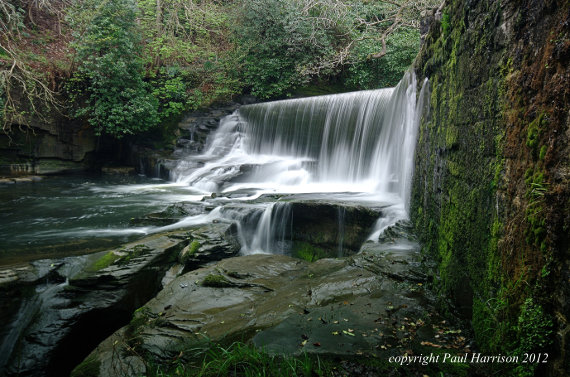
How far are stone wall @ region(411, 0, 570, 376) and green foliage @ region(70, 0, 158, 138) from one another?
1358 cm

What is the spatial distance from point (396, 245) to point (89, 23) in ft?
48.2

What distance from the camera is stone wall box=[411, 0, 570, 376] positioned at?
1.65m

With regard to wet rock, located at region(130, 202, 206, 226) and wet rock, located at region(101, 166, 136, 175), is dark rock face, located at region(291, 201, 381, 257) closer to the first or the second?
wet rock, located at region(130, 202, 206, 226)

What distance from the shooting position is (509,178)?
2.10m

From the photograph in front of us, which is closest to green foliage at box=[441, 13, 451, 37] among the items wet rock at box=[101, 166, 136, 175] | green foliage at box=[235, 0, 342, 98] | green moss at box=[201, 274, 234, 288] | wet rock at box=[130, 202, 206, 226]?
green moss at box=[201, 274, 234, 288]

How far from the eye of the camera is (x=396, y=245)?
186 inches

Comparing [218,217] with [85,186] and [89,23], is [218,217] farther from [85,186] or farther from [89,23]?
[89,23]

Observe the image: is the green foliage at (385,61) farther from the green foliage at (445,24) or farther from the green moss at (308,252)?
the green foliage at (445,24)

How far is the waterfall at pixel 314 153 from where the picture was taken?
7.08 meters

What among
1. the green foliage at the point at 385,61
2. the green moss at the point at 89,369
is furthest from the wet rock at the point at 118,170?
the green moss at the point at 89,369

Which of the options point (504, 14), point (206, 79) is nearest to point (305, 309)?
point (504, 14)

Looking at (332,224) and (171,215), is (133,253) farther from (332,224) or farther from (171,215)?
(332,224)

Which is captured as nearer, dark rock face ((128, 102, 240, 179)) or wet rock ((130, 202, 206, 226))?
wet rock ((130, 202, 206, 226))

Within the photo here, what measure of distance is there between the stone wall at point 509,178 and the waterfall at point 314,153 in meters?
2.14
